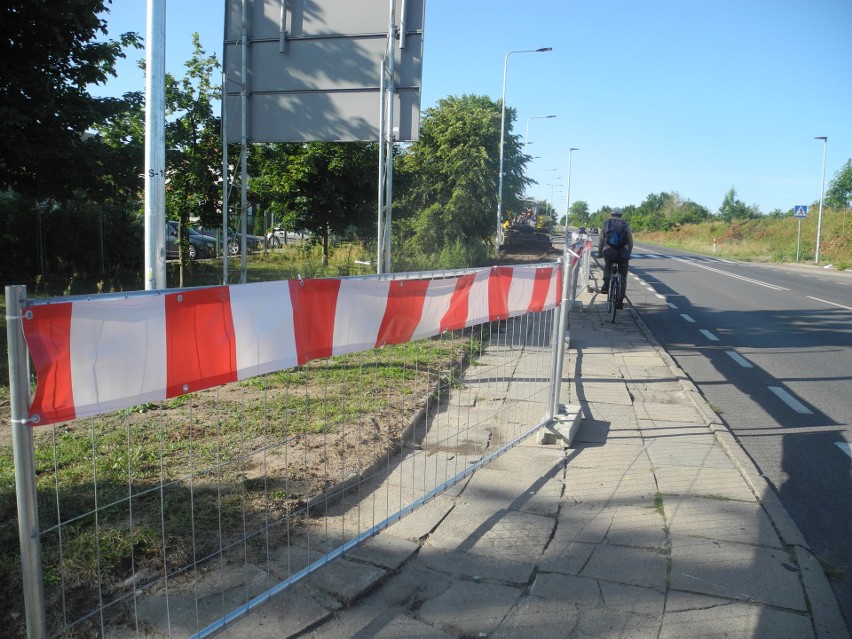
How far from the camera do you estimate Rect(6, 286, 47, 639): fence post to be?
7.13 ft

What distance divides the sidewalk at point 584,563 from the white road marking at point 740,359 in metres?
4.32

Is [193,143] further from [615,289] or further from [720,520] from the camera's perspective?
[720,520]

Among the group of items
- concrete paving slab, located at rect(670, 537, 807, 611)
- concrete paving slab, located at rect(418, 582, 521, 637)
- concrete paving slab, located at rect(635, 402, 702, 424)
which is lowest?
concrete paving slab, located at rect(418, 582, 521, 637)

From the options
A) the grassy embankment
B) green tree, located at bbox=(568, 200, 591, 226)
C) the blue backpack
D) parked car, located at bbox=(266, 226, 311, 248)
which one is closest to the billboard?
the blue backpack

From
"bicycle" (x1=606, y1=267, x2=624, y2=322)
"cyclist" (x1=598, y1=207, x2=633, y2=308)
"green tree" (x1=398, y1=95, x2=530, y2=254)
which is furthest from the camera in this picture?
"green tree" (x1=398, y1=95, x2=530, y2=254)

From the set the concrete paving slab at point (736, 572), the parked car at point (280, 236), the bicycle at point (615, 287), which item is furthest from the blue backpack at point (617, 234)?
the parked car at point (280, 236)

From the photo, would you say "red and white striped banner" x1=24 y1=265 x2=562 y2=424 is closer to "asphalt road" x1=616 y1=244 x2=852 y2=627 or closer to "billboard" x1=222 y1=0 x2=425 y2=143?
"asphalt road" x1=616 y1=244 x2=852 y2=627

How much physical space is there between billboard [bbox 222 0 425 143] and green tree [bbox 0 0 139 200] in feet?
14.9

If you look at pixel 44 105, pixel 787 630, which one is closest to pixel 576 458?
pixel 787 630

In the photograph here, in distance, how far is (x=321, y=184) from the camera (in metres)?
19.8

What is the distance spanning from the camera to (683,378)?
27.6 ft

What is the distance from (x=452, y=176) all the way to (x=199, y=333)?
2843 centimetres

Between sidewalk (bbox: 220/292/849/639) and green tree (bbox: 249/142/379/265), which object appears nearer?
sidewalk (bbox: 220/292/849/639)

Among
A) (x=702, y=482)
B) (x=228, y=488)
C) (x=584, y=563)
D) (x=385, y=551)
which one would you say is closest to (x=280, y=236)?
(x=228, y=488)
